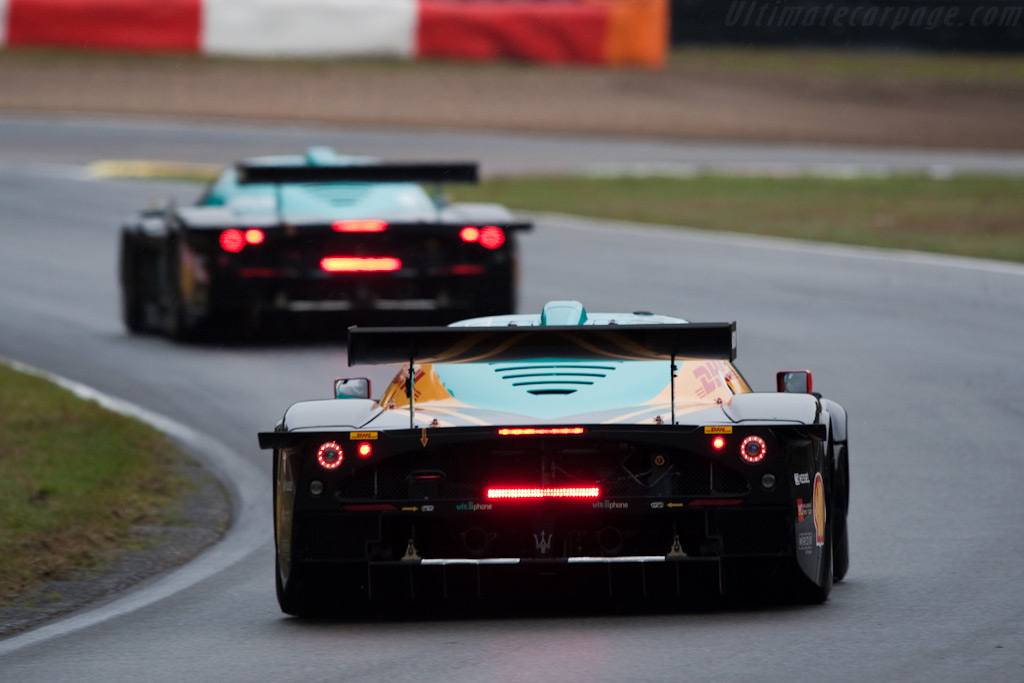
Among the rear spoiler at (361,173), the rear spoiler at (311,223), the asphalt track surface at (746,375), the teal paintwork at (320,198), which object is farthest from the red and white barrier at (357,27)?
the rear spoiler at (361,173)

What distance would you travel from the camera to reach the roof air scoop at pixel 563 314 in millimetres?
7379

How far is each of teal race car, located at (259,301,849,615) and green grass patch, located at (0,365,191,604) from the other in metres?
1.84

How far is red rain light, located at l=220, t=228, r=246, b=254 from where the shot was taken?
554 inches

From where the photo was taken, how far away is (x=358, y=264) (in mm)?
14094

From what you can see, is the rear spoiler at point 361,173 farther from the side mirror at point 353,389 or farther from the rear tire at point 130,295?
the side mirror at point 353,389

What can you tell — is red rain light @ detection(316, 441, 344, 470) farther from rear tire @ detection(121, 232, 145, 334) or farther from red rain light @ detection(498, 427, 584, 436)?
rear tire @ detection(121, 232, 145, 334)

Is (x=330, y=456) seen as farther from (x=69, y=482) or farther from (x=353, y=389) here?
(x=69, y=482)

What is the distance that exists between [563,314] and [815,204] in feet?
59.3

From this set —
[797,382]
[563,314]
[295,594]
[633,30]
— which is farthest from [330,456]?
[633,30]

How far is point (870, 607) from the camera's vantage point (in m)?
6.95

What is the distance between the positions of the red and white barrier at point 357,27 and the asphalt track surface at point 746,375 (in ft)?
35.7

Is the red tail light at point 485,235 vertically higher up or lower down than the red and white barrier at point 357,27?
lower down

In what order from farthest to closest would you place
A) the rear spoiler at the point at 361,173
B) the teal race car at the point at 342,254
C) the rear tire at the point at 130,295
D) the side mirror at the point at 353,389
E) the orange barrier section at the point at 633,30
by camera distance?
the orange barrier section at the point at 633,30 < the rear tire at the point at 130,295 < the teal race car at the point at 342,254 < the rear spoiler at the point at 361,173 < the side mirror at the point at 353,389

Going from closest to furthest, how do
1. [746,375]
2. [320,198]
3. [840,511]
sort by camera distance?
[840,511]
[746,375]
[320,198]
